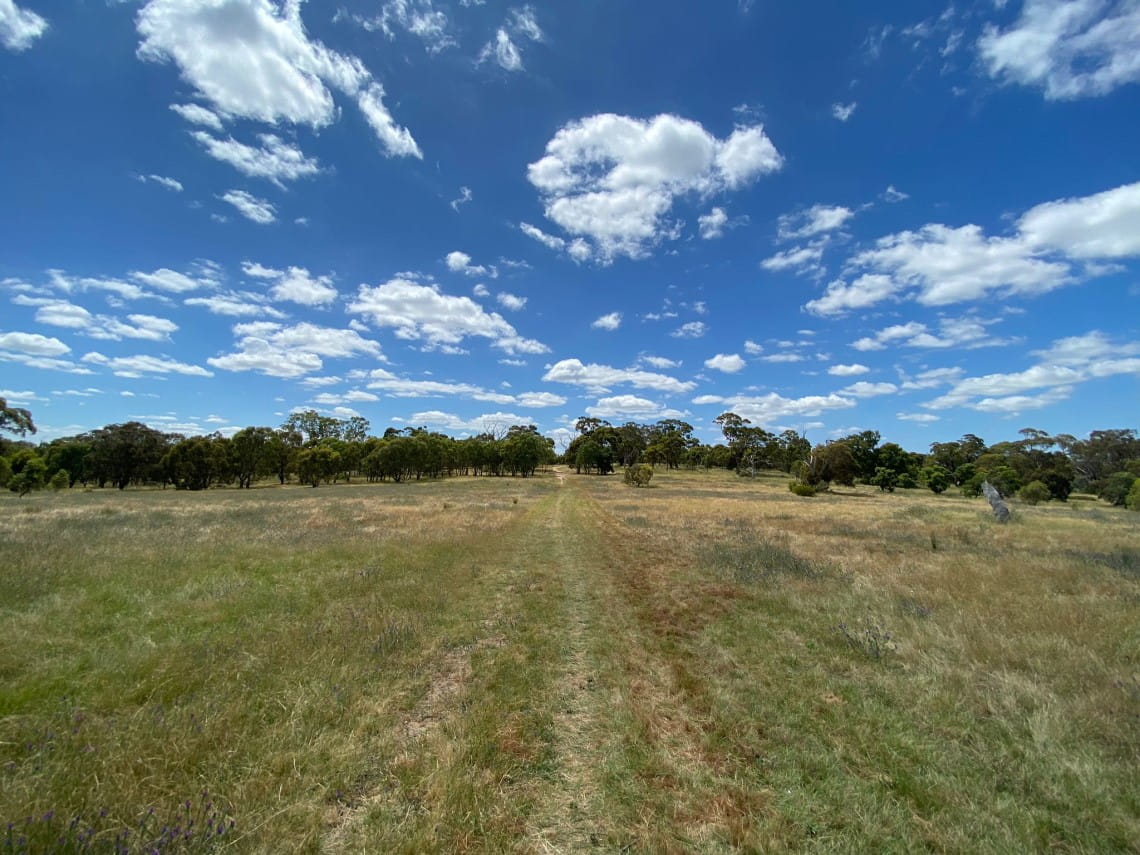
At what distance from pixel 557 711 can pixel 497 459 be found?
11057 cm

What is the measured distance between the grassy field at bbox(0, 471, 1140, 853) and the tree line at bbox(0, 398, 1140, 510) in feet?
195

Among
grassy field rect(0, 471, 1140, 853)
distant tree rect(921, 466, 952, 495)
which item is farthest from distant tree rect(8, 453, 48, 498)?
distant tree rect(921, 466, 952, 495)

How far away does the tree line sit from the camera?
67062mm

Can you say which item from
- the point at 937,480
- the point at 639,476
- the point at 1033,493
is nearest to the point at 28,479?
the point at 639,476

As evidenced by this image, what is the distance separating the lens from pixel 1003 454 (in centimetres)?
Result: 8275

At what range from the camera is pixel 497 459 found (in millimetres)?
115188

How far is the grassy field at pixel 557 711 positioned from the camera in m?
4.02

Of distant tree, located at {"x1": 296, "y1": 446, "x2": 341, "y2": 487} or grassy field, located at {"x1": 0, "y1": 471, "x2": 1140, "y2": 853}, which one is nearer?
grassy field, located at {"x1": 0, "y1": 471, "x2": 1140, "y2": 853}

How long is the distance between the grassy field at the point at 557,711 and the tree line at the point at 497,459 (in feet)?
195

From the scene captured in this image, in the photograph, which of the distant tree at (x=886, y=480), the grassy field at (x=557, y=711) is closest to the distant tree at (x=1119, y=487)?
the distant tree at (x=886, y=480)

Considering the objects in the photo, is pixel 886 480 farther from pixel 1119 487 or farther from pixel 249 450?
pixel 249 450

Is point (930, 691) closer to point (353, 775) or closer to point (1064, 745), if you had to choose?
point (1064, 745)

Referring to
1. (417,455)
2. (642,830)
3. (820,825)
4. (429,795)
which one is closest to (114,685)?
(429,795)

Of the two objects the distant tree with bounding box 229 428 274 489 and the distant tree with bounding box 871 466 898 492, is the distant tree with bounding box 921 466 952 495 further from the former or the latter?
the distant tree with bounding box 229 428 274 489
